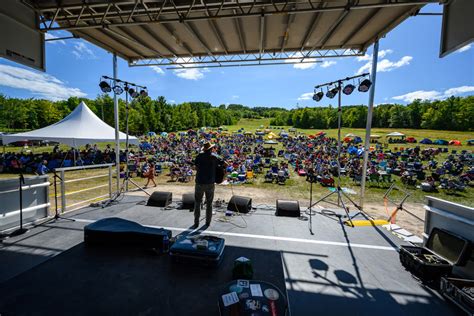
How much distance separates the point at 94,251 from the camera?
388 cm

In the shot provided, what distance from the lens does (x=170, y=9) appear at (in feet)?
17.6

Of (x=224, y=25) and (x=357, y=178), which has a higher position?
(x=224, y=25)

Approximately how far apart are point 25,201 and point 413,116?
328 feet

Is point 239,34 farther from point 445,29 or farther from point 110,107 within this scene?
point 110,107

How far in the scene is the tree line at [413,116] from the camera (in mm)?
64188

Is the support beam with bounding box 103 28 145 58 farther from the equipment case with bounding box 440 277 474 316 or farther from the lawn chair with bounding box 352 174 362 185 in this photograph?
the lawn chair with bounding box 352 174 362 185

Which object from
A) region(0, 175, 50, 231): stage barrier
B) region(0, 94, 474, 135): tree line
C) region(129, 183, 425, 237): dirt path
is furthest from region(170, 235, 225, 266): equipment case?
region(0, 94, 474, 135): tree line

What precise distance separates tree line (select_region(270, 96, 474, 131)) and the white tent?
8689 cm

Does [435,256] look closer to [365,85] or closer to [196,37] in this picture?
[365,85]

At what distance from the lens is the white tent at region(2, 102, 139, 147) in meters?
12.1

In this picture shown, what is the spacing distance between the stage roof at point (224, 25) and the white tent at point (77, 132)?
21.3ft

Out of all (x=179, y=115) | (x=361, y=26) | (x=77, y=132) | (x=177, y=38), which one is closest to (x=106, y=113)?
(x=179, y=115)

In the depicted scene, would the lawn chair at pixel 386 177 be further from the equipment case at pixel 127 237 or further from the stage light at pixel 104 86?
the stage light at pixel 104 86

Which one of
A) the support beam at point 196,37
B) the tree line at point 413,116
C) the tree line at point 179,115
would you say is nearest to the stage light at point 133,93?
the support beam at point 196,37
